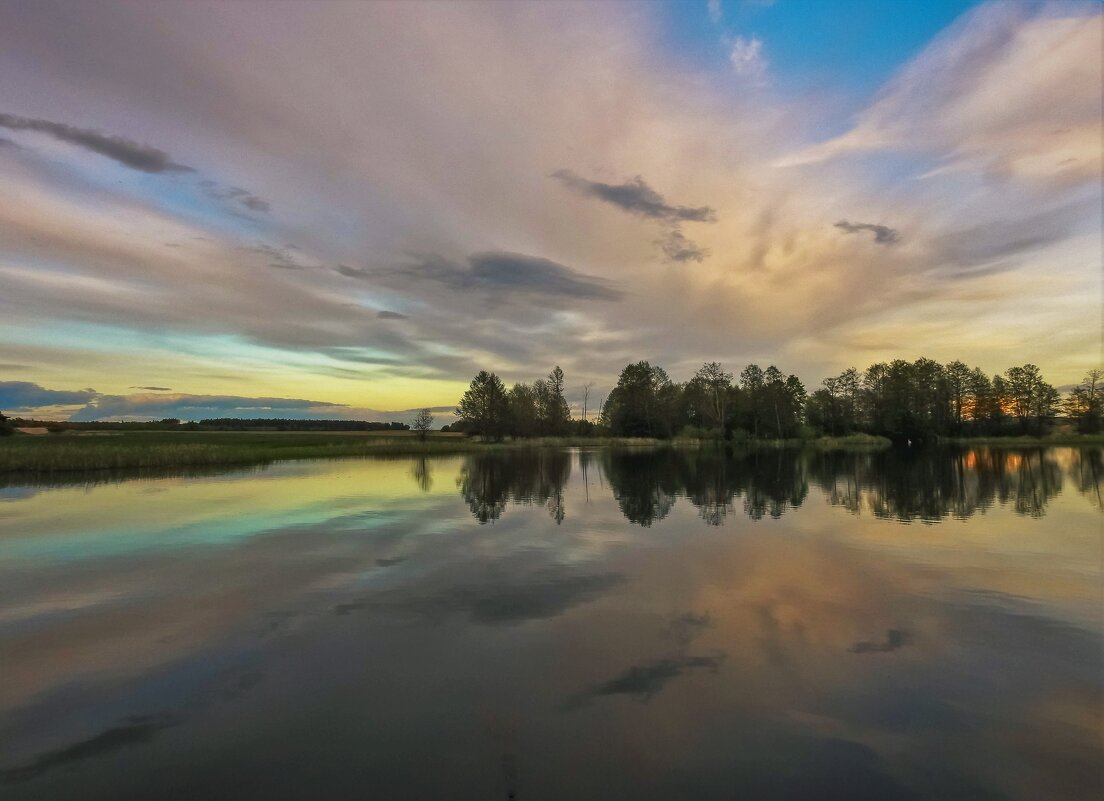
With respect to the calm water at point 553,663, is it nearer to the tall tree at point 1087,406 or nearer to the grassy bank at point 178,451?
the grassy bank at point 178,451

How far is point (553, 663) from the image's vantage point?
10078 millimetres

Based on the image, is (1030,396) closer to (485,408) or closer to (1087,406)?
(1087,406)

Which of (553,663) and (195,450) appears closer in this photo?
(553,663)

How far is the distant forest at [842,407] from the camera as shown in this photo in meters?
131

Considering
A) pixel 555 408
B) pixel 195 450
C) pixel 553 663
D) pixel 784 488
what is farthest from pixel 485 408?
pixel 553 663

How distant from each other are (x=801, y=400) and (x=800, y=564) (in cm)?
14825

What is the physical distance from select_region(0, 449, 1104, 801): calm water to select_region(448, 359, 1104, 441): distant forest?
372ft

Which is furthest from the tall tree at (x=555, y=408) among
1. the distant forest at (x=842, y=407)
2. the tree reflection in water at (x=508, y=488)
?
the tree reflection in water at (x=508, y=488)

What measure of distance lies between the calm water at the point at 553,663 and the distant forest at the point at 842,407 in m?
113

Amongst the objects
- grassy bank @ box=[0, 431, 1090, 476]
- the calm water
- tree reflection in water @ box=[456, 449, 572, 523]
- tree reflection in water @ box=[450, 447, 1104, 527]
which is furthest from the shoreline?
the calm water

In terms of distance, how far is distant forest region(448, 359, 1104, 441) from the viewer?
131000mm

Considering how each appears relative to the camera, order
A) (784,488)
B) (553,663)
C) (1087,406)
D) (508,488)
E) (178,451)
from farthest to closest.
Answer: (1087,406), (178,451), (508,488), (784,488), (553,663)

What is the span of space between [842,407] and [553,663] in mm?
144993

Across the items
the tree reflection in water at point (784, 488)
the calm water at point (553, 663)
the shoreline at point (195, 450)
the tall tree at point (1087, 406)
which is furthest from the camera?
the tall tree at point (1087, 406)
